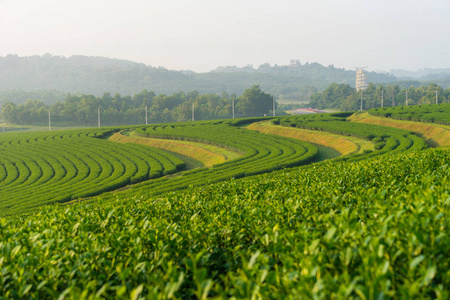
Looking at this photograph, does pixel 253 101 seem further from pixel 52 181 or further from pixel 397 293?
pixel 397 293

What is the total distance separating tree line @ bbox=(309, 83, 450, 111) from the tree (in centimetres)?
3084

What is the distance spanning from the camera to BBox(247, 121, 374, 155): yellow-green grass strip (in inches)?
1519

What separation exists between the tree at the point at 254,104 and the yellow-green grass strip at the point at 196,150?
231ft

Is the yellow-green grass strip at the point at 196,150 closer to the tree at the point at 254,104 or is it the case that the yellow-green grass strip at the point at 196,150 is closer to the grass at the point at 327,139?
the grass at the point at 327,139

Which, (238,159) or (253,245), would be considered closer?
(253,245)

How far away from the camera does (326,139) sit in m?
44.5

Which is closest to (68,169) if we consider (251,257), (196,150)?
(196,150)

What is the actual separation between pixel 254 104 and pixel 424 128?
256 ft

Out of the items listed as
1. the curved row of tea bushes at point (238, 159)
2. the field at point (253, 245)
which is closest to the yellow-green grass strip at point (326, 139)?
the curved row of tea bushes at point (238, 159)

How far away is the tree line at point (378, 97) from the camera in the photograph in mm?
124988

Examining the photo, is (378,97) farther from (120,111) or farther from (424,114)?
(424,114)

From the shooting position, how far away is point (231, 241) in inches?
240

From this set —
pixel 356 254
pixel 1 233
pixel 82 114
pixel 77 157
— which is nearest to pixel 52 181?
pixel 77 157

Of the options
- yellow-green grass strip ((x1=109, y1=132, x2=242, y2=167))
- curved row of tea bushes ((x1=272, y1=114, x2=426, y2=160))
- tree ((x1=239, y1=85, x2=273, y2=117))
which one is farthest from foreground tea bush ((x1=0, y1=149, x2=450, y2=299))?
tree ((x1=239, y1=85, x2=273, y2=117))
